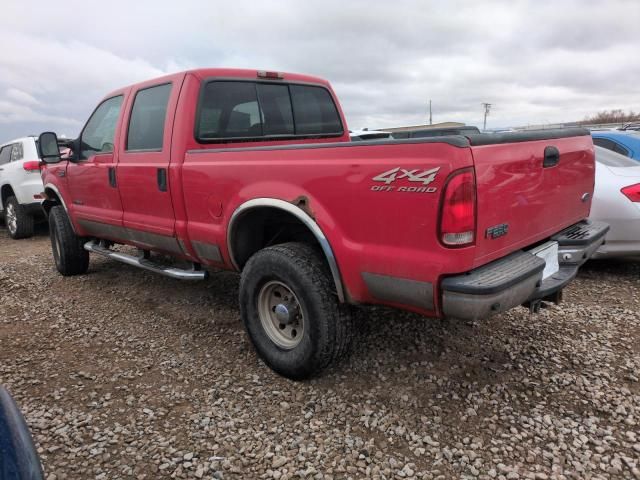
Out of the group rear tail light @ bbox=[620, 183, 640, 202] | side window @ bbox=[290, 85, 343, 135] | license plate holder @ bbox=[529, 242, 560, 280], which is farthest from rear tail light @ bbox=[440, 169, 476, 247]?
rear tail light @ bbox=[620, 183, 640, 202]

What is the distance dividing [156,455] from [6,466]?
3.89 feet

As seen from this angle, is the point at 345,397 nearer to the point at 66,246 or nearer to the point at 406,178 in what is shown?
the point at 406,178

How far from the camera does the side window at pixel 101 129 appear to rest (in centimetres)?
432

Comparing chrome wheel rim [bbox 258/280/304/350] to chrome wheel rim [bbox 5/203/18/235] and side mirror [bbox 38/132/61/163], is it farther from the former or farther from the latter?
chrome wheel rim [bbox 5/203/18/235]

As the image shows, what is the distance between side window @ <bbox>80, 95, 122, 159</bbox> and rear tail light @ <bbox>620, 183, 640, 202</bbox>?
4.79 m

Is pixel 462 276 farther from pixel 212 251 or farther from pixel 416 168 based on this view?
pixel 212 251

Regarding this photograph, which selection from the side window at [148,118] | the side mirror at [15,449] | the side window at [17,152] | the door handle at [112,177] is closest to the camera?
the side mirror at [15,449]

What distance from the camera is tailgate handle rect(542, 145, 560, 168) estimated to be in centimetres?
261

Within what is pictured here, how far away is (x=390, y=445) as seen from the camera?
2.38 metres

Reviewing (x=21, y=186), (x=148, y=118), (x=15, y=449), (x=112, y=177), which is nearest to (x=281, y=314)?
(x=15, y=449)

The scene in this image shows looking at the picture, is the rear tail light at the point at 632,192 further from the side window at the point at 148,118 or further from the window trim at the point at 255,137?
the side window at the point at 148,118

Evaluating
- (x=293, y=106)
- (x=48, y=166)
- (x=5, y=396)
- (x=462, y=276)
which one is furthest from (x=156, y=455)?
(x=48, y=166)

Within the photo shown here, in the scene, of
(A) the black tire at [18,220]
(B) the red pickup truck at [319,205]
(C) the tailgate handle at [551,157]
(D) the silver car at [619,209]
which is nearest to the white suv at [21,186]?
(A) the black tire at [18,220]

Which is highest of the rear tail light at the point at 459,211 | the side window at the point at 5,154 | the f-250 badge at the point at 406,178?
the side window at the point at 5,154
